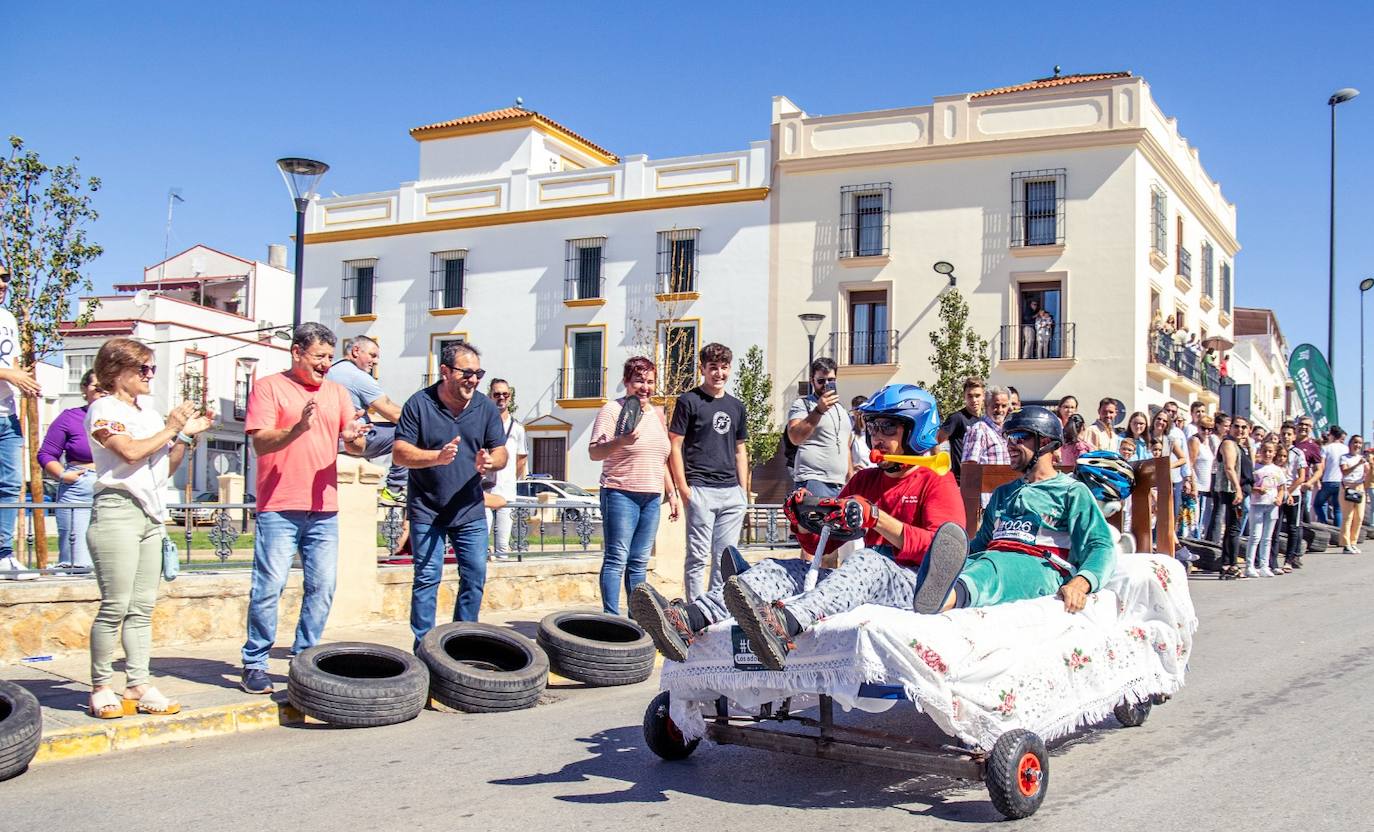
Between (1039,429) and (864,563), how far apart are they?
4.32 feet

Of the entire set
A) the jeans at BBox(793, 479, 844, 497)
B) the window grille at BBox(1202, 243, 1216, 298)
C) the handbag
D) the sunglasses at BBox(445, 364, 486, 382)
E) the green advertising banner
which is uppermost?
the window grille at BBox(1202, 243, 1216, 298)

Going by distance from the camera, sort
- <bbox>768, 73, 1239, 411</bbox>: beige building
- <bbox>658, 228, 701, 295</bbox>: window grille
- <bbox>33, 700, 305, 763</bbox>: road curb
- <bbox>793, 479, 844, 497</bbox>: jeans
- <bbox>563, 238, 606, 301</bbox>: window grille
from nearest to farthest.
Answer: <bbox>33, 700, 305, 763</bbox>: road curb → <bbox>793, 479, 844, 497</bbox>: jeans → <bbox>768, 73, 1239, 411</bbox>: beige building → <bbox>658, 228, 701, 295</bbox>: window grille → <bbox>563, 238, 606, 301</bbox>: window grille

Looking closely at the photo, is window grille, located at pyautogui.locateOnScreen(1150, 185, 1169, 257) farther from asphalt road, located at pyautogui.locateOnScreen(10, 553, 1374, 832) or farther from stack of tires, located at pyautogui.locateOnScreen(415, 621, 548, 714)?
stack of tires, located at pyautogui.locateOnScreen(415, 621, 548, 714)

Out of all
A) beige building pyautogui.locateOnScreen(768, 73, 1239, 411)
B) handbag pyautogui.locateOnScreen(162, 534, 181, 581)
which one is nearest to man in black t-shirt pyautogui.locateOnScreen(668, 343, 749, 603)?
handbag pyautogui.locateOnScreen(162, 534, 181, 581)

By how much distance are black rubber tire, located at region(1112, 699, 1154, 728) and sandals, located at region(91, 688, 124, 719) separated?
200 inches

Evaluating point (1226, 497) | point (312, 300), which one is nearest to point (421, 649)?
point (1226, 497)

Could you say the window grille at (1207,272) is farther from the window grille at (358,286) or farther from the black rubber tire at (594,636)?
the black rubber tire at (594,636)

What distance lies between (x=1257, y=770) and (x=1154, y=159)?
3189 centimetres

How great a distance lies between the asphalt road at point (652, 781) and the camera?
4574 mm

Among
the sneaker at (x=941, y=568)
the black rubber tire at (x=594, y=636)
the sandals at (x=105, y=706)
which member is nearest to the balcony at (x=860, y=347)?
the black rubber tire at (x=594, y=636)

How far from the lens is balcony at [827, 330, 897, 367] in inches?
1388

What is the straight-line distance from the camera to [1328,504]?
67.7 ft

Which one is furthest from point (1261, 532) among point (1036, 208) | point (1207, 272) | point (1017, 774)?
point (1207, 272)

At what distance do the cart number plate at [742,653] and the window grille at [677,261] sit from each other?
3254cm
